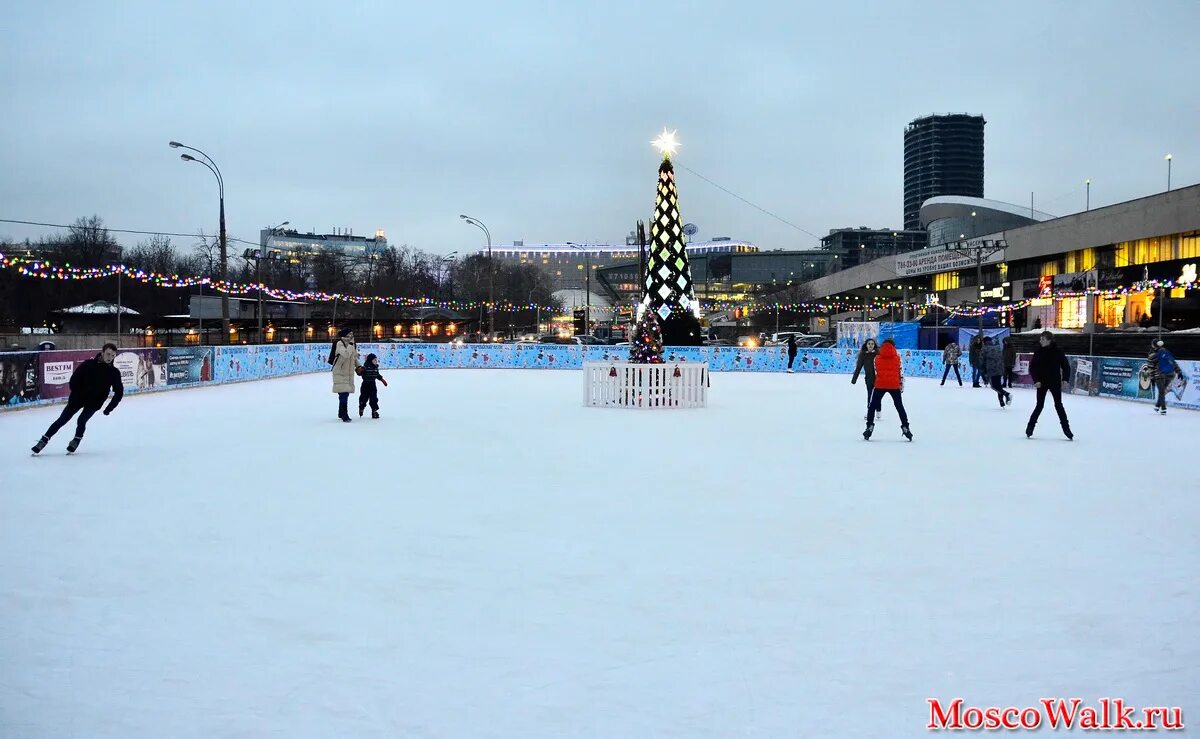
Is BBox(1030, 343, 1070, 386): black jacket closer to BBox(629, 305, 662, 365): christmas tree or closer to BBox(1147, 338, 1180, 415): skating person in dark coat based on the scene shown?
BBox(1147, 338, 1180, 415): skating person in dark coat

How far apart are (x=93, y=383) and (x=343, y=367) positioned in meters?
4.48

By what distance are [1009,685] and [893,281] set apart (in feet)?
226

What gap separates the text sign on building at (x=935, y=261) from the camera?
47938 mm

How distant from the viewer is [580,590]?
5188 millimetres

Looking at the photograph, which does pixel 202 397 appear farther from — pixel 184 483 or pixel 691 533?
pixel 691 533

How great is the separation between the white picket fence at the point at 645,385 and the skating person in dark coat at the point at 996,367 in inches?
257

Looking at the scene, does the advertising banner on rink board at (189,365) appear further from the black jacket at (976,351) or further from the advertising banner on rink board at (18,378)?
the black jacket at (976,351)

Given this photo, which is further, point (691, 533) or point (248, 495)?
point (248, 495)

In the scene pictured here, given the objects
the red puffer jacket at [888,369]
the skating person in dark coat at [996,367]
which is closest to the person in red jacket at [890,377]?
the red puffer jacket at [888,369]

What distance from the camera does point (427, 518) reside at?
286 inches

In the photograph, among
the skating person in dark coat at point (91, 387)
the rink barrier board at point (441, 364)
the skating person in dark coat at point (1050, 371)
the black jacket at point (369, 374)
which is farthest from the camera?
the rink barrier board at point (441, 364)

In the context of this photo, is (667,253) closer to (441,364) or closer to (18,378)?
(441,364)

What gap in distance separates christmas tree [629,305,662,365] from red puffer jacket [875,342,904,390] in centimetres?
642

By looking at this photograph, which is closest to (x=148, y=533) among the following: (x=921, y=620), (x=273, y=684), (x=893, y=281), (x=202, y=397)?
(x=273, y=684)
